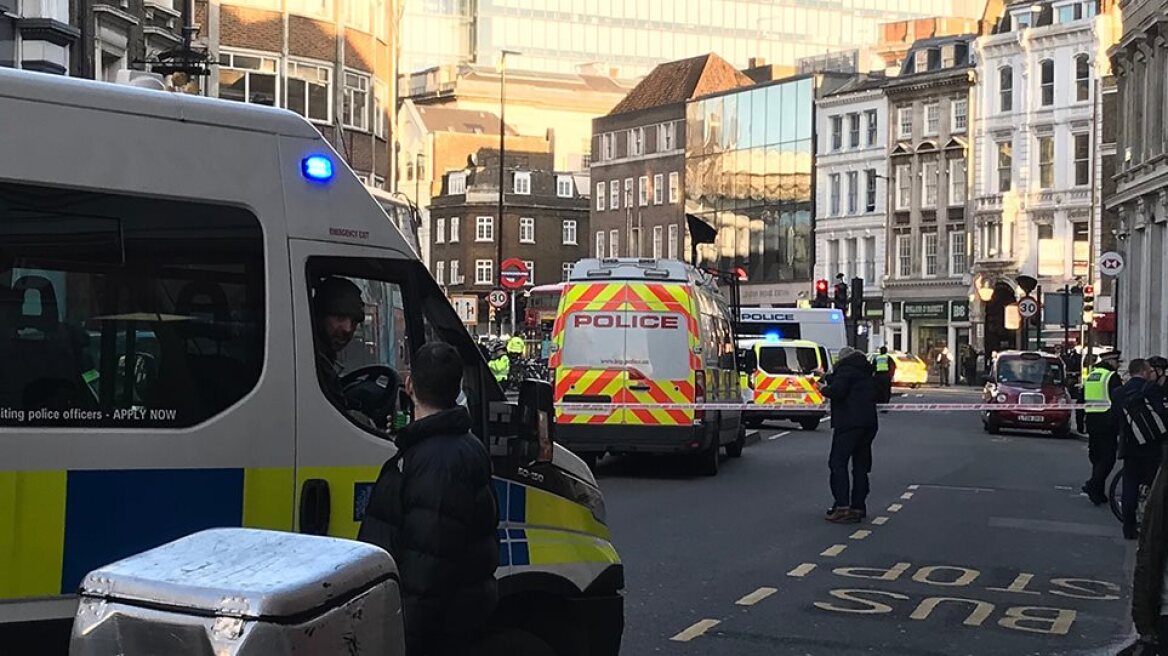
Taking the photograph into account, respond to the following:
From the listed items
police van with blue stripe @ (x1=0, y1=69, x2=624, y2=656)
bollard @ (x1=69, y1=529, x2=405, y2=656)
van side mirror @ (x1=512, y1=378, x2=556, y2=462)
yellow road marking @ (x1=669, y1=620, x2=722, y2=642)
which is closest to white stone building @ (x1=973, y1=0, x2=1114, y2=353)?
yellow road marking @ (x1=669, y1=620, x2=722, y2=642)

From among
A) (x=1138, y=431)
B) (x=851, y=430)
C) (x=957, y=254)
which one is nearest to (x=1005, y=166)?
(x=957, y=254)

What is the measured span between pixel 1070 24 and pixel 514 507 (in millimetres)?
64984

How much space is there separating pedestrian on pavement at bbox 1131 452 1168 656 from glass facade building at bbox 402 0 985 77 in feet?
367

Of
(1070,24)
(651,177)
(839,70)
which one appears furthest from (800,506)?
(651,177)

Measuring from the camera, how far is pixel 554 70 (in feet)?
387

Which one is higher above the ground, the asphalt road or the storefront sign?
the storefront sign

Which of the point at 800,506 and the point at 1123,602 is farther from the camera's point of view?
the point at 800,506

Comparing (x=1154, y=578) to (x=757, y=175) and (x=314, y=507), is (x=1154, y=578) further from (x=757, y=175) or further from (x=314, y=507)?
(x=757, y=175)

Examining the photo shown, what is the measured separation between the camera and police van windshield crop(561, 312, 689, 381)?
20000mm

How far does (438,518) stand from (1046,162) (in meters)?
65.8

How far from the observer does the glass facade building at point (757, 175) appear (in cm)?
8075

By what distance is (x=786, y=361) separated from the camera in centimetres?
3362

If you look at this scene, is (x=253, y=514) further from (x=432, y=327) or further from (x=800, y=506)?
(x=800, y=506)

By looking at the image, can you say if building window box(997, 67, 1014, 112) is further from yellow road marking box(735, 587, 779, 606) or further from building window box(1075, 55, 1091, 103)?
yellow road marking box(735, 587, 779, 606)
